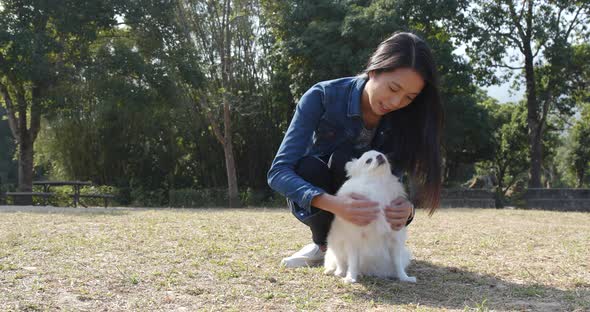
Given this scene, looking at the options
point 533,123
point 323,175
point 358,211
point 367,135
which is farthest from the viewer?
point 533,123

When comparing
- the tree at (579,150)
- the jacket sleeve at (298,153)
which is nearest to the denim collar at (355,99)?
the jacket sleeve at (298,153)

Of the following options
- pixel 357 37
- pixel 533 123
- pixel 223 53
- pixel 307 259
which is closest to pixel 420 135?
pixel 307 259

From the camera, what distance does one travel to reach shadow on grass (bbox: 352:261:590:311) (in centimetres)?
273

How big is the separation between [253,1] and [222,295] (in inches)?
598

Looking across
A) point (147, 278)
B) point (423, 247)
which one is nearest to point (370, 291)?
point (147, 278)

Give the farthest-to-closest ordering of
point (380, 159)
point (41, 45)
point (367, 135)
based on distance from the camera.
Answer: point (41, 45)
point (367, 135)
point (380, 159)

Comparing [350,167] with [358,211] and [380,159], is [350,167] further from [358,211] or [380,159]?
[358,211]

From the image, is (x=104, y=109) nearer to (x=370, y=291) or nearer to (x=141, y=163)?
(x=141, y=163)

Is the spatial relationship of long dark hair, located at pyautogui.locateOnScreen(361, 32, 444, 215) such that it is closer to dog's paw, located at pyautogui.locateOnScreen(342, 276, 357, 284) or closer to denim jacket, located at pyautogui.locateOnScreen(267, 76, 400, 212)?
denim jacket, located at pyautogui.locateOnScreen(267, 76, 400, 212)

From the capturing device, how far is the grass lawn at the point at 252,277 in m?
2.72

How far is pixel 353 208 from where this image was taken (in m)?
2.79

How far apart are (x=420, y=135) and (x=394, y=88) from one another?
0.47 metres

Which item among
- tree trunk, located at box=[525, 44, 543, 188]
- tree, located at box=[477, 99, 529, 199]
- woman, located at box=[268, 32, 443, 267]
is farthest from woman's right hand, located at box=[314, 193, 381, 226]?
tree, located at box=[477, 99, 529, 199]

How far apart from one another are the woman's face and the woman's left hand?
1.72ft
